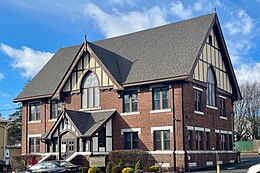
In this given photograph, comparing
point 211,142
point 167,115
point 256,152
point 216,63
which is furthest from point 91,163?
point 256,152

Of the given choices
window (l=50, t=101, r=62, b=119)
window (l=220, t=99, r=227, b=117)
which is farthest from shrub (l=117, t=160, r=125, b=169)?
window (l=220, t=99, r=227, b=117)

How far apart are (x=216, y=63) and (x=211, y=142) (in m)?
7.73

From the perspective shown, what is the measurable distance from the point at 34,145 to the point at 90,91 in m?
8.93

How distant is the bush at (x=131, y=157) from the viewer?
33188 millimetres

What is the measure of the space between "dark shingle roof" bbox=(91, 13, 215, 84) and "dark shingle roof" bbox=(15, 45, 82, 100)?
5.74 meters

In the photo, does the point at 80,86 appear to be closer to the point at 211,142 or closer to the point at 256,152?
the point at 211,142

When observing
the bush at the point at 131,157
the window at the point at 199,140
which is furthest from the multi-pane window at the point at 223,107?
the bush at the point at 131,157

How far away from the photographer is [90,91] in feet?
131

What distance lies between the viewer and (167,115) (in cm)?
3488

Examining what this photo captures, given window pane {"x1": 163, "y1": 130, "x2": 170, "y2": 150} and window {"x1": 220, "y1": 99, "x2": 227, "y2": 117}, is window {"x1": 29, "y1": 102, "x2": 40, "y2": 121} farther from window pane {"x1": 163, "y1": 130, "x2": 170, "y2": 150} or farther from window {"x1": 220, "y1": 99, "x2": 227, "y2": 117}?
window {"x1": 220, "y1": 99, "x2": 227, "y2": 117}

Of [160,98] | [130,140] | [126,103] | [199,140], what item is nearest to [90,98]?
[126,103]

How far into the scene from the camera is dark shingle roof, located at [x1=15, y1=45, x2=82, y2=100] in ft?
143

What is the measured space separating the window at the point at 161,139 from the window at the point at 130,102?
3.06 m

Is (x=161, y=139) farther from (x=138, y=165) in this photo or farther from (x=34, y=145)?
(x=34, y=145)
